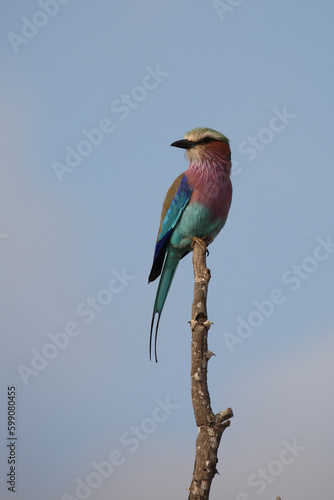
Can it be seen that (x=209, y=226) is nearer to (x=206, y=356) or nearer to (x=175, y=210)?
(x=175, y=210)

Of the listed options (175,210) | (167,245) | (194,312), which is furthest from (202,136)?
(194,312)

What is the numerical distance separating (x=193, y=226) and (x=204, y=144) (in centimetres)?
100

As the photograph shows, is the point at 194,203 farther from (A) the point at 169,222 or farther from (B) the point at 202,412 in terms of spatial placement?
(B) the point at 202,412

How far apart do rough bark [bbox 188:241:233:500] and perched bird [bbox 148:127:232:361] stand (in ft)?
4.03

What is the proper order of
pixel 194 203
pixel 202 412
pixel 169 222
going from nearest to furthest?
pixel 202 412
pixel 194 203
pixel 169 222

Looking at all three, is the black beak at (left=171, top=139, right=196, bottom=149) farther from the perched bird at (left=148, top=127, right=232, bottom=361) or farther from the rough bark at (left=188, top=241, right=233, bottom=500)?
the rough bark at (left=188, top=241, right=233, bottom=500)

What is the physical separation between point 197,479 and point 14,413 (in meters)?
3.12

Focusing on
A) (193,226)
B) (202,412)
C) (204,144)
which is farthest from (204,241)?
(202,412)

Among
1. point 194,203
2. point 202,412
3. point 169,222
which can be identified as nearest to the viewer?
point 202,412

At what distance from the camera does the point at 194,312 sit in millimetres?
5230

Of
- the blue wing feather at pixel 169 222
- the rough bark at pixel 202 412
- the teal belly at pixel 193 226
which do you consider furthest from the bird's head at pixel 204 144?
the rough bark at pixel 202 412

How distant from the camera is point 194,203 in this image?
656 cm

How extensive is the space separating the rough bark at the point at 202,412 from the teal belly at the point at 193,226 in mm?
1194

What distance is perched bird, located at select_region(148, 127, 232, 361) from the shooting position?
21.5 ft
